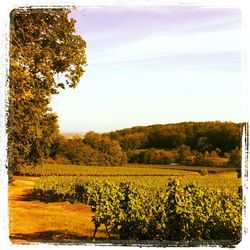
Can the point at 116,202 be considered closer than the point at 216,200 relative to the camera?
No

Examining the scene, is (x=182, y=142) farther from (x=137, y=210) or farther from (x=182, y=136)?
(x=137, y=210)

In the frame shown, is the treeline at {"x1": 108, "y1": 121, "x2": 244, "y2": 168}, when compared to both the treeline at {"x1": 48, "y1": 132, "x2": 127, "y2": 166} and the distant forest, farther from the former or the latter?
the treeline at {"x1": 48, "y1": 132, "x2": 127, "y2": 166}

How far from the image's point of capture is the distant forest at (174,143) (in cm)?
1313

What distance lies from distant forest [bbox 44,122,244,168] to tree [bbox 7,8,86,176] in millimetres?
1758

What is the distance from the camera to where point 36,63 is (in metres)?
14.1

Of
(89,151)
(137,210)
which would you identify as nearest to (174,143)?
(137,210)

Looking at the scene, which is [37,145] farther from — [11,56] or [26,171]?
[11,56]

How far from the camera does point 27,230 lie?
44.3ft

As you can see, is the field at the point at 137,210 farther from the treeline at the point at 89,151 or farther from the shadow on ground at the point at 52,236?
the treeline at the point at 89,151

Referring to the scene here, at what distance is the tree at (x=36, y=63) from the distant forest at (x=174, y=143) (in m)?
1.76

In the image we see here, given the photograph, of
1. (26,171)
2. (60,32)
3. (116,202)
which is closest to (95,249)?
(116,202)

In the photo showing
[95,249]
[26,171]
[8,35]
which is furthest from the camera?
[26,171]

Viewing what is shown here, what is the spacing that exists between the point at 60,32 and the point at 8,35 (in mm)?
3487

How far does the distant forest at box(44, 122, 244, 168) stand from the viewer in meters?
13.1
